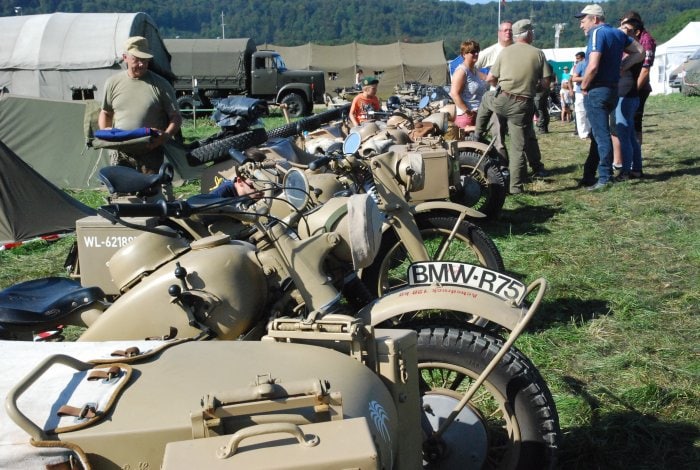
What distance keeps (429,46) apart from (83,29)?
2751 centimetres

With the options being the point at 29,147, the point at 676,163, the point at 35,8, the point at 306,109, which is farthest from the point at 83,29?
the point at 35,8

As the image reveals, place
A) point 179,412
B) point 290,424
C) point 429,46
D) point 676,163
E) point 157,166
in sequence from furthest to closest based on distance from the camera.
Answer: point 429,46, point 676,163, point 157,166, point 179,412, point 290,424

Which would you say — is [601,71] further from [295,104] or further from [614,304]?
[295,104]

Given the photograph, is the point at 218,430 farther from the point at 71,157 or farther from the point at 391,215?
the point at 71,157

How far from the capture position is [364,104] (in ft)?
31.6

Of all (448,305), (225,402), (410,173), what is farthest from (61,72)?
(225,402)

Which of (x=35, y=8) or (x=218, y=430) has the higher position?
(x=35, y=8)

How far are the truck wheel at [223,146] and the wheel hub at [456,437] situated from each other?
3.35 m

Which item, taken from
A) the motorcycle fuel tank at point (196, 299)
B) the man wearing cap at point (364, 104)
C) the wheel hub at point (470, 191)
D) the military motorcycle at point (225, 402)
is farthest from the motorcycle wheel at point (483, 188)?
the military motorcycle at point (225, 402)

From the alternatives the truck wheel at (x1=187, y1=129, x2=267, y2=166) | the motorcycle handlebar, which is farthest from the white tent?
the motorcycle handlebar

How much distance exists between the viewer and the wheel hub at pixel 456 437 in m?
2.43

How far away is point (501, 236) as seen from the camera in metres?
6.29

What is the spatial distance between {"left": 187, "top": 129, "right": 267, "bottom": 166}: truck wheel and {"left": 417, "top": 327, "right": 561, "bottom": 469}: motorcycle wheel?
10.6ft

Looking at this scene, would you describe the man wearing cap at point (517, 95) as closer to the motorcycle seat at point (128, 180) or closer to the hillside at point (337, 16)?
the motorcycle seat at point (128, 180)
